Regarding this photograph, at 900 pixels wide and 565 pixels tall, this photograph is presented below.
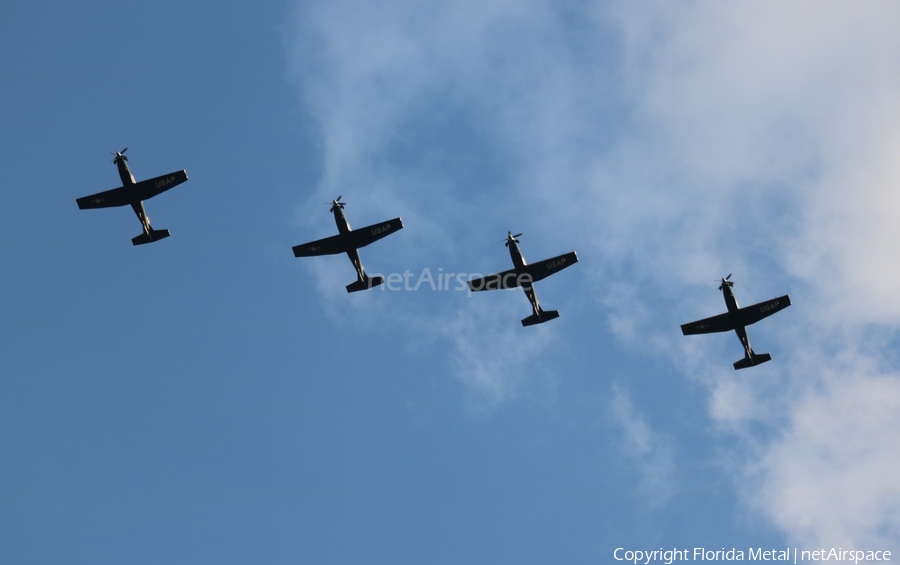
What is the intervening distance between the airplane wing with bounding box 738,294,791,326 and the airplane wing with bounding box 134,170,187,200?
54781 mm

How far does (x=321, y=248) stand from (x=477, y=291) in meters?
15.6

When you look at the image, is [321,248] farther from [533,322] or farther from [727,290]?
[727,290]

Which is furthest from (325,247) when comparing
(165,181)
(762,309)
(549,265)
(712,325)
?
(762,309)

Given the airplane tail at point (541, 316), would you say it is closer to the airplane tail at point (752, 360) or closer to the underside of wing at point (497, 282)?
the underside of wing at point (497, 282)

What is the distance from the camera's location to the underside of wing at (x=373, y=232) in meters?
119

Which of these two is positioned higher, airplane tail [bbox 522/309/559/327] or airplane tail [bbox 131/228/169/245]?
airplane tail [bbox 131/228/169/245]

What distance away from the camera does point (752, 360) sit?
12262 centimetres

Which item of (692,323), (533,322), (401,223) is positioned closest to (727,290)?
(692,323)

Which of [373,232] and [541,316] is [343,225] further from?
[541,316]

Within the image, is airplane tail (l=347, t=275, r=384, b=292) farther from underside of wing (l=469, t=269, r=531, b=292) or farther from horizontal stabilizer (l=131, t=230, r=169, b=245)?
horizontal stabilizer (l=131, t=230, r=169, b=245)

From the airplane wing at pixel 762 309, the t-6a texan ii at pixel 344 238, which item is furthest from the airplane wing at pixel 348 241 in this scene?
the airplane wing at pixel 762 309

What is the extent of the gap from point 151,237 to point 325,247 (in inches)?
683

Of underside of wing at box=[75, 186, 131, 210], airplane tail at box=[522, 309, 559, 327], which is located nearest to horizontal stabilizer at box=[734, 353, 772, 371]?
airplane tail at box=[522, 309, 559, 327]

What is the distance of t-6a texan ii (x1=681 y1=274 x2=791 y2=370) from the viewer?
119 meters
